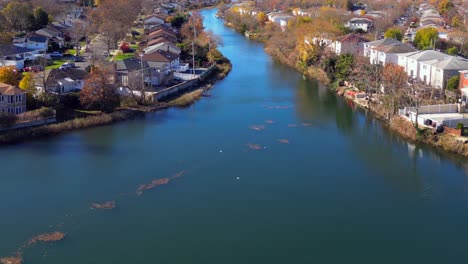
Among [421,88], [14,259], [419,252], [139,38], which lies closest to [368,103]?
[421,88]

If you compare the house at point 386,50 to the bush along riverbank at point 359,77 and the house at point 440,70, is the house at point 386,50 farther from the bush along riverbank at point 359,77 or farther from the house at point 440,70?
the house at point 440,70

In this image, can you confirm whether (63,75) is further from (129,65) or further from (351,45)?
(351,45)

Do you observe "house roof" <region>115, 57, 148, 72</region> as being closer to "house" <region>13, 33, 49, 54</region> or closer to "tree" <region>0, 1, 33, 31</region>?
"house" <region>13, 33, 49, 54</region>

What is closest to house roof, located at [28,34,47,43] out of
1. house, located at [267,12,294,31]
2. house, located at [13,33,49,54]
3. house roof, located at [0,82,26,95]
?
house, located at [13,33,49,54]

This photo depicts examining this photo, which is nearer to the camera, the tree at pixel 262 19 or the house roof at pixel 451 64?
the house roof at pixel 451 64

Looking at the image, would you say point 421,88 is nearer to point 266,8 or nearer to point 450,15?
point 450,15

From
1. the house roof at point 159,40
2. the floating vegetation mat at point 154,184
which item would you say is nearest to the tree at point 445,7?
the house roof at point 159,40
